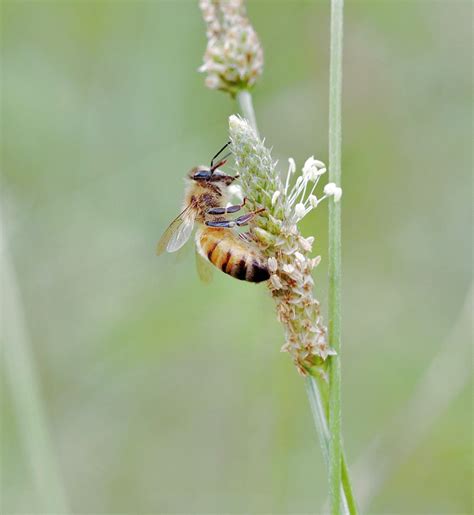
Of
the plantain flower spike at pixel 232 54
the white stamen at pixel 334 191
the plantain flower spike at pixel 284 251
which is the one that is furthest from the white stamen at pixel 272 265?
the plantain flower spike at pixel 232 54

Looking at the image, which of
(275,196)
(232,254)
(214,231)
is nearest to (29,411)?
(214,231)

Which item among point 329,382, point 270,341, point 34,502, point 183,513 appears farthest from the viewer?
point 183,513

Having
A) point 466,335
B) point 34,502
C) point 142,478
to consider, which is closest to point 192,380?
point 142,478

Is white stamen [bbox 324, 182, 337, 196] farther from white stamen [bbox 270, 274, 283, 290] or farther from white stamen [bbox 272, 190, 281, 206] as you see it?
white stamen [bbox 270, 274, 283, 290]

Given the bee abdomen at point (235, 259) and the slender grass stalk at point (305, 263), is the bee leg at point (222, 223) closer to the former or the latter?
the bee abdomen at point (235, 259)

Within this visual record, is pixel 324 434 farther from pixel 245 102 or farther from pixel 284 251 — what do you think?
pixel 245 102

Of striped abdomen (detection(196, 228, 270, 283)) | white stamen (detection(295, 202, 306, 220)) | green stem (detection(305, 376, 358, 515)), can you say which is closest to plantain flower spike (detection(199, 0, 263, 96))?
striped abdomen (detection(196, 228, 270, 283))

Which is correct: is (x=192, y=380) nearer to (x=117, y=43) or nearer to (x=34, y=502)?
(x=34, y=502)
